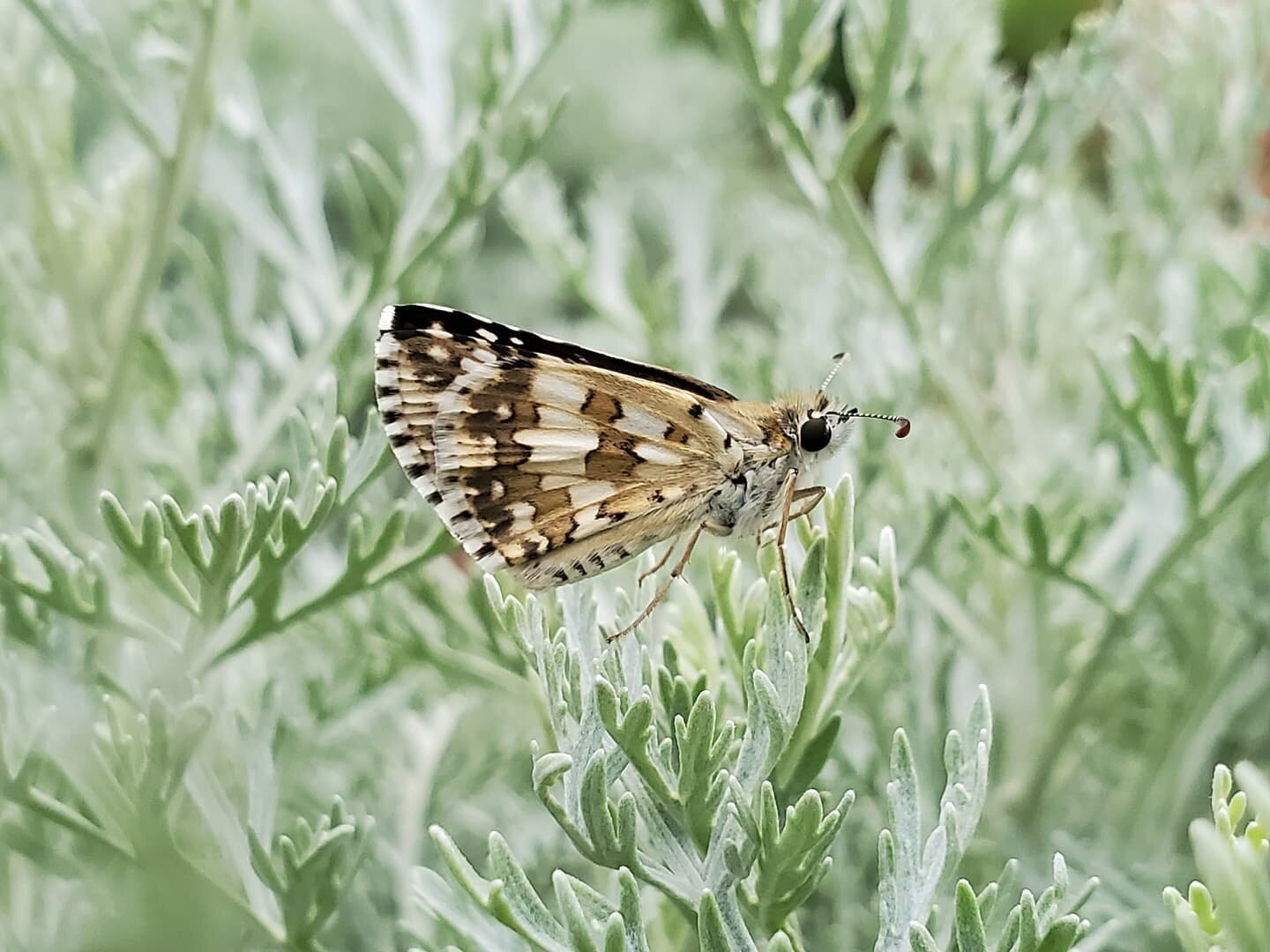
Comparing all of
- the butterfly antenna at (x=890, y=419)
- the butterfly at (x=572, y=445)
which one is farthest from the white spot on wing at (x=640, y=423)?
the butterfly antenna at (x=890, y=419)

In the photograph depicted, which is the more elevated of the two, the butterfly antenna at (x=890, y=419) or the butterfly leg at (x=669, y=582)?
the butterfly antenna at (x=890, y=419)

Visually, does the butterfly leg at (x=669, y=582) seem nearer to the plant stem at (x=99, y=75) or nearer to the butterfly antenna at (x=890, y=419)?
the butterfly antenna at (x=890, y=419)

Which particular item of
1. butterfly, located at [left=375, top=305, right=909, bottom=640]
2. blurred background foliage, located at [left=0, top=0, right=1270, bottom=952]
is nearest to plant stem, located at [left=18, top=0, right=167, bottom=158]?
blurred background foliage, located at [left=0, top=0, right=1270, bottom=952]

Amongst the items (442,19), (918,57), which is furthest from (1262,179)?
(442,19)

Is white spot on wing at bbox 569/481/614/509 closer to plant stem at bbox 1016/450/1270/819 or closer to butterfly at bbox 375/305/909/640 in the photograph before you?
butterfly at bbox 375/305/909/640

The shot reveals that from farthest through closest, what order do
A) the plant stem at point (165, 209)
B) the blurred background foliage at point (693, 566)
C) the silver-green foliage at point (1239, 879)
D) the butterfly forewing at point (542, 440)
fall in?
the plant stem at point (165, 209) < the butterfly forewing at point (542, 440) < the blurred background foliage at point (693, 566) < the silver-green foliage at point (1239, 879)

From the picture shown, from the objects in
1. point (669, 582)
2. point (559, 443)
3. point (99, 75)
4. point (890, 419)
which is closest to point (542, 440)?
point (559, 443)

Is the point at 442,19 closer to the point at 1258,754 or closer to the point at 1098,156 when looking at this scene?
the point at 1258,754

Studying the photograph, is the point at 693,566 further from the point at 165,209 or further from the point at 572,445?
the point at 165,209
